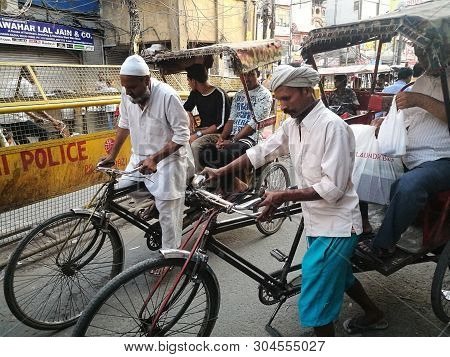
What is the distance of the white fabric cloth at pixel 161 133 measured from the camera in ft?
9.43

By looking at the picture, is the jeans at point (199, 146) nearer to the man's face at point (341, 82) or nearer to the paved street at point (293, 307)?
the paved street at point (293, 307)

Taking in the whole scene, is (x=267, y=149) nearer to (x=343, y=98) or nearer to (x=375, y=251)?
(x=375, y=251)

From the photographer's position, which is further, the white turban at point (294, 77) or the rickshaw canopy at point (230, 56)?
the rickshaw canopy at point (230, 56)

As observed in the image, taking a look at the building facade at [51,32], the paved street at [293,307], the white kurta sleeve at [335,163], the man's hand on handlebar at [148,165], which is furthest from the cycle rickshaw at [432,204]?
the building facade at [51,32]

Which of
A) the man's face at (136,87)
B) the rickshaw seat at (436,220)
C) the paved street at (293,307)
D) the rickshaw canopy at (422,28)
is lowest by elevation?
the paved street at (293,307)

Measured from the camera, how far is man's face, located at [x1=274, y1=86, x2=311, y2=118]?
1963 mm

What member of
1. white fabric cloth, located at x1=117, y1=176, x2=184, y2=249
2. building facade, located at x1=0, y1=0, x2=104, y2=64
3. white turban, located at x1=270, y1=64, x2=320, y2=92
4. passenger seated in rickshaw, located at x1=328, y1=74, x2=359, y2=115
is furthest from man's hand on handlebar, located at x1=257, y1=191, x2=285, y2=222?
building facade, located at x1=0, y1=0, x2=104, y2=64

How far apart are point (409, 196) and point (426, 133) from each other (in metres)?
0.58

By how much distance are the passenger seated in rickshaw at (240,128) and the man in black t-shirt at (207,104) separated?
4.6 inches

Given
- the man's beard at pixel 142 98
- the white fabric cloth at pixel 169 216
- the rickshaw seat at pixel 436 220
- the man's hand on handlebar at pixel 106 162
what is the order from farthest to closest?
1. the white fabric cloth at pixel 169 216
2. the man's hand on handlebar at pixel 106 162
3. the man's beard at pixel 142 98
4. the rickshaw seat at pixel 436 220

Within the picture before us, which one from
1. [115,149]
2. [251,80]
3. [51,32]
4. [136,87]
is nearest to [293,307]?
[115,149]

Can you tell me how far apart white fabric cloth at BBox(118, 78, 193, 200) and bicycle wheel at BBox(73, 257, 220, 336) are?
104 centimetres

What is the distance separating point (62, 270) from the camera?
2.78 meters

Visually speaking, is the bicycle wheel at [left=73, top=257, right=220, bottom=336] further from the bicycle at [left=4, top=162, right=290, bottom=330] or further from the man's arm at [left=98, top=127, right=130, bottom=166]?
the man's arm at [left=98, top=127, right=130, bottom=166]
